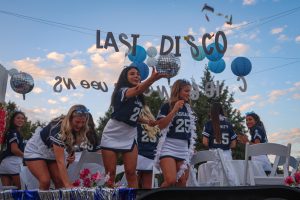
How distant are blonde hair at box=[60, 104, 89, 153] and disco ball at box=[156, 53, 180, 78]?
1.34 m

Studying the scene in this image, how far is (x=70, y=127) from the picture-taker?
447cm

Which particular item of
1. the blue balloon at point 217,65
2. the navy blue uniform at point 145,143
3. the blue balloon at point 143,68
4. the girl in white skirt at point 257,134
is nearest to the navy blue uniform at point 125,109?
the navy blue uniform at point 145,143

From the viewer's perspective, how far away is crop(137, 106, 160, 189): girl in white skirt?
6.16m

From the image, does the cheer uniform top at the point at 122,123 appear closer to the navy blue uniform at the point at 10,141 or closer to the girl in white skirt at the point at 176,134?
the girl in white skirt at the point at 176,134

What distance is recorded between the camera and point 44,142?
4.77 m

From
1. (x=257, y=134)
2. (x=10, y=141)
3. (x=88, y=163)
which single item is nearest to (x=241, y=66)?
(x=257, y=134)

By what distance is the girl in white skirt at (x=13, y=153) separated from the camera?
21.1ft

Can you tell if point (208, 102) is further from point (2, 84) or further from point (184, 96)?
point (2, 84)

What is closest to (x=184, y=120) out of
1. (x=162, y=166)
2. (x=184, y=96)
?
(x=184, y=96)

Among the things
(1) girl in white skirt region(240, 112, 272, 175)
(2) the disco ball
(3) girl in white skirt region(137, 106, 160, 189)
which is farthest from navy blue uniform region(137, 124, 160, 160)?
(1) girl in white skirt region(240, 112, 272, 175)

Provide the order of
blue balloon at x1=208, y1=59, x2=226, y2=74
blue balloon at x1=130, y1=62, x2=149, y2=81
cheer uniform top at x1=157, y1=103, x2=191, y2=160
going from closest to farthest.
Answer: cheer uniform top at x1=157, y1=103, x2=191, y2=160 → blue balloon at x1=130, y1=62, x2=149, y2=81 → blue balloon at x1=208, y1=59, x2=226, y2=74

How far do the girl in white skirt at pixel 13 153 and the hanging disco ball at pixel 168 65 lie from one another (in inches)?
97.3

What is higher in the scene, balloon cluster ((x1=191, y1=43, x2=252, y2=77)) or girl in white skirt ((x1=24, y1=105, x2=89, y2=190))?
balloon cluster ((x1=191, y1=43, x2=252, y2=77))

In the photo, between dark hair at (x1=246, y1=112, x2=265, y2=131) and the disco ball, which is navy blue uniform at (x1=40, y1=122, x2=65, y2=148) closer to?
the disco ball
